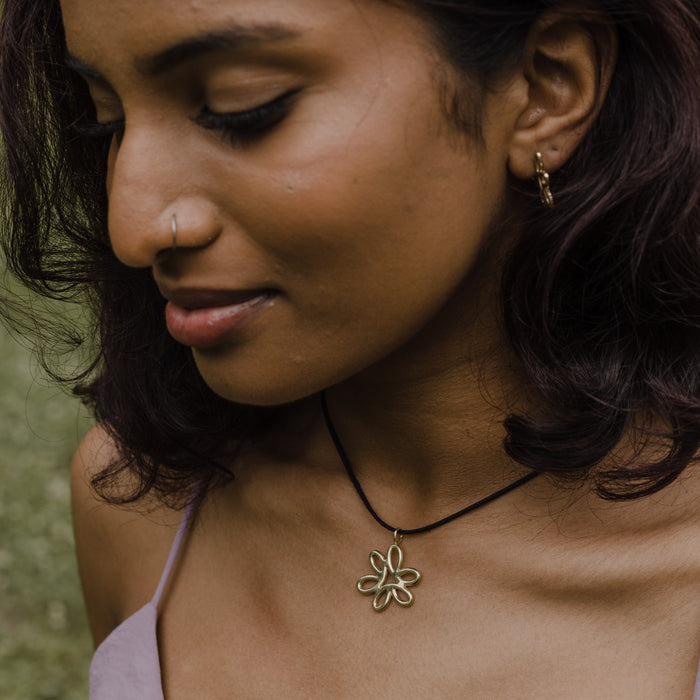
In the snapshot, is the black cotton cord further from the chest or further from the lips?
the lips

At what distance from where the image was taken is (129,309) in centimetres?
244

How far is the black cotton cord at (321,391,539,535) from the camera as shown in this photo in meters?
2.12

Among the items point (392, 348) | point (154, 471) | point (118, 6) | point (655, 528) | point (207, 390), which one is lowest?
point (154, 471)

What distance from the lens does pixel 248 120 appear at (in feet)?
5.34

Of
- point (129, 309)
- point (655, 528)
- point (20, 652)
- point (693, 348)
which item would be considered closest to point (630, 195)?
point (693, 348)

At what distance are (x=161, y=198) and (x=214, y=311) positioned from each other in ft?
0.71

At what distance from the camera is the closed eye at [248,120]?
5.29 ft

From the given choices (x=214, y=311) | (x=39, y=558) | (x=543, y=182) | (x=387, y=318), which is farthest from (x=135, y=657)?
(x=39, y=558)

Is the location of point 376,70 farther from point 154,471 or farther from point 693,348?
point 154,471

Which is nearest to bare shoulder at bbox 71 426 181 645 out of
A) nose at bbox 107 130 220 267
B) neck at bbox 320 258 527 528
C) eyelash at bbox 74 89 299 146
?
neck at bbox 320 258 527 528

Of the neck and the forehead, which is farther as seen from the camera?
the neck

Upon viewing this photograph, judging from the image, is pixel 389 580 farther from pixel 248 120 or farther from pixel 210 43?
pixel 210 43

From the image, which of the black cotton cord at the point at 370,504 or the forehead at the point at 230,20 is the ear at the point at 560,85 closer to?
the forehead at the point at 230,20

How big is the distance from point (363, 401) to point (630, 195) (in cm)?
74
